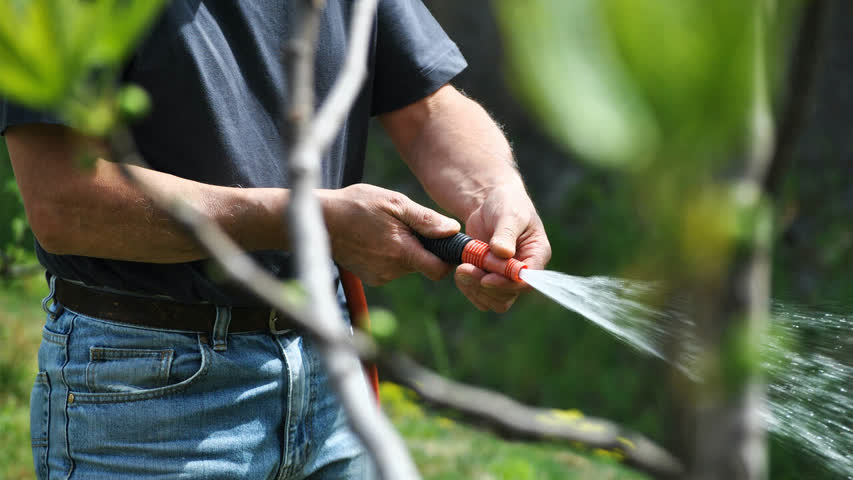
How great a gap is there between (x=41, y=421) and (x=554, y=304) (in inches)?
160

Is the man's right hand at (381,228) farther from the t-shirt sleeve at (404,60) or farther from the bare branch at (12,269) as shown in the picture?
the bare branch at (12,269)

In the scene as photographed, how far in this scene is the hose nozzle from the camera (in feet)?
5.77

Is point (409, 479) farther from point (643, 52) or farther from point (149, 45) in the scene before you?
point (149, 45)

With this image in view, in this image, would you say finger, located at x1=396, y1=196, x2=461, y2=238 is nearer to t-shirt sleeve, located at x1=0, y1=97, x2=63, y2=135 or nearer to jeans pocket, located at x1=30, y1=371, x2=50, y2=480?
t-shirt sleeve, located at x1=0, y1=97, x2=63, y2=135

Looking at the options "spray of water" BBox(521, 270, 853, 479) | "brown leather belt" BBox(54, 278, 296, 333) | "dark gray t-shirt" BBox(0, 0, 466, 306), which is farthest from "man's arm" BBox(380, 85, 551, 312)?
"brown leather belt" BBox(54, 278, 296, 333)

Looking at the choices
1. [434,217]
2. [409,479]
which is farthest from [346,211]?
[409,479]

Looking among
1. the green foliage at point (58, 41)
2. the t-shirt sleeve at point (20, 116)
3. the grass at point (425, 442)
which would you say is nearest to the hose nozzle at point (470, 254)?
the t-shirt sleeve at point (20, 116)

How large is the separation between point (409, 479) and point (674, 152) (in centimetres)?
19

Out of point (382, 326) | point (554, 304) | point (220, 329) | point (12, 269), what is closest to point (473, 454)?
point (554, 304)

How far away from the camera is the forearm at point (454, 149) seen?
2111 mm

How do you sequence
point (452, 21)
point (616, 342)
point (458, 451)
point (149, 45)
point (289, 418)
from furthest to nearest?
point (452, 21) → point (616, 342) → point (458, 451) → point (289, 418) → point (149, 45)

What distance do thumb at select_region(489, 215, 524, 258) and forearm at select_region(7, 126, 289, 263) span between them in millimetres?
427

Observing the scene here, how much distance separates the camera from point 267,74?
190 centimetres

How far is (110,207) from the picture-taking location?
162 cm
